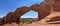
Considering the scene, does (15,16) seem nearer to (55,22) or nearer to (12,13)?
(12,13)

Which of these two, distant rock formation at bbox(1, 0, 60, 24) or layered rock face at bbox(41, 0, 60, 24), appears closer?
layered rock face at bbox(41, 0, 60, 24)

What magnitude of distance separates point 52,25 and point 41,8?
16.7 ft

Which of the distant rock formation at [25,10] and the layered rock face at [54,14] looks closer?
the layered rock face at [54,14]

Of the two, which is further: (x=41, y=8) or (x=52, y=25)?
(x=41, y=8)

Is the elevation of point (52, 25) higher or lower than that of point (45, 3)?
lower

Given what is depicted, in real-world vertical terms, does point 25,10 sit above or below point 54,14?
above

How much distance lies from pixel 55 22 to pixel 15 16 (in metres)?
4.80

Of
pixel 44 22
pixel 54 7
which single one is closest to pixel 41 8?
pixel 54 7

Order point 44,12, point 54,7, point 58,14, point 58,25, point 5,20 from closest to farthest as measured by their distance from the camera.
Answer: point 58,25 → point 58,14 → point 54,7 → point 5,20 → point 44,12

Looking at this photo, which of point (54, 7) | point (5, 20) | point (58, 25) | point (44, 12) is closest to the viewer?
point (58, 25)

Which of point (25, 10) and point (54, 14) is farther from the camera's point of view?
point (25, 10)

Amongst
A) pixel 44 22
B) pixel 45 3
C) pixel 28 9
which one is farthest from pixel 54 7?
pixel 28 9

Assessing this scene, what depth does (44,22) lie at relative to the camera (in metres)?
9.80

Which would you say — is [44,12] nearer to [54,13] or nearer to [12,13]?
[12,13]
